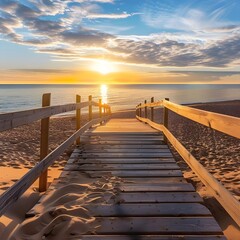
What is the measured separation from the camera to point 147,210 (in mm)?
3146

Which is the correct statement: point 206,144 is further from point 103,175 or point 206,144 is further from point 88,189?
point 88,189

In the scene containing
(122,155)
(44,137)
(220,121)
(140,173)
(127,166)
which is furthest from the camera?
(122,155)

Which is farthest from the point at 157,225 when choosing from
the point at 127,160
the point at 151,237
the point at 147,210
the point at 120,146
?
the point at 120,146

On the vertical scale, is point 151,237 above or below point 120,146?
below

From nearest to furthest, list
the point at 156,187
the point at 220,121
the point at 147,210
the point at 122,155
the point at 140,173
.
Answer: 1. the point at 220,121
2. the point at 147,210
3. the point at 156,187
4. the point at 140,173
5. the point at 122,155

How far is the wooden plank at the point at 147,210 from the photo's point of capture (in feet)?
10.0

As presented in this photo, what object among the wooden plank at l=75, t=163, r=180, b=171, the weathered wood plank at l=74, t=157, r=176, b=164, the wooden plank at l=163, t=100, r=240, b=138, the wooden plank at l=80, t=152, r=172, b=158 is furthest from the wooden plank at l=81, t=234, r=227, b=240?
the wooden plank at l=80, t=152, r=172, b=158

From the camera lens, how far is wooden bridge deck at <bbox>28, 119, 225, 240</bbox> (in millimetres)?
2736

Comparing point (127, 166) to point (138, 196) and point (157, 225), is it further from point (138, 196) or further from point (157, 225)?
point (157, 225)

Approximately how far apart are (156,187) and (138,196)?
41 centimetres

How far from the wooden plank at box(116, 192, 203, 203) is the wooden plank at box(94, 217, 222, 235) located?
443mm

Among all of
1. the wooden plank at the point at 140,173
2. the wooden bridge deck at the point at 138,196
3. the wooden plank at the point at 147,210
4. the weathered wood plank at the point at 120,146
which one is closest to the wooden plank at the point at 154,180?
the wooden bridge deck at the point at 138,196

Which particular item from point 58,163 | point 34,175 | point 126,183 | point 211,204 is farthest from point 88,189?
point 58,163

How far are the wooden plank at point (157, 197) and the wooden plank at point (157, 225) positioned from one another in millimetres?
443
